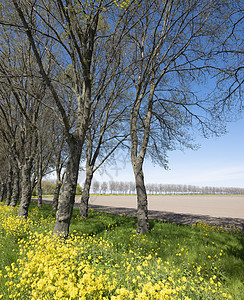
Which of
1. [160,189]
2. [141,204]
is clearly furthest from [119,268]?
[160,189]

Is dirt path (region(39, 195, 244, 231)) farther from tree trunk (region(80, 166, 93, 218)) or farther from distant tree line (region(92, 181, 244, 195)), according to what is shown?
distant tree line (region(92, 181, 244, 195))

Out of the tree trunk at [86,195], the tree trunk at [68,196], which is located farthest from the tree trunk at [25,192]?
the tree trunk at [68,196]

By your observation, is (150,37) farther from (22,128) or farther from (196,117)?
(22,128)

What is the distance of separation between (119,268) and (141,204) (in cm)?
319

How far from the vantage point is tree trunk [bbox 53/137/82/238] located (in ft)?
15.5

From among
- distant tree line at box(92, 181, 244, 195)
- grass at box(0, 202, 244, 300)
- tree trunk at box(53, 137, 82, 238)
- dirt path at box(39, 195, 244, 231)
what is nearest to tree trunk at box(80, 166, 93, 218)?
dirt path at box(39, 195, 244, 231)

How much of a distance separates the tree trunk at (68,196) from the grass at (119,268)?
44 cm

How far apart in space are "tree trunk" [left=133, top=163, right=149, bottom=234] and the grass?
77 cm

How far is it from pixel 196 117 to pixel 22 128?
9321mm

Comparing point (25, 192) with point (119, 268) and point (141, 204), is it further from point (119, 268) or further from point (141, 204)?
point (119, 268)

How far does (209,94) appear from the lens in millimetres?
7562

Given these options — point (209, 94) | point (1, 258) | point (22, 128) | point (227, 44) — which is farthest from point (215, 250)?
point (22, 128)

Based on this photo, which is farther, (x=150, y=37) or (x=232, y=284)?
(x=150, y=37)

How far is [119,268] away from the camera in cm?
344
